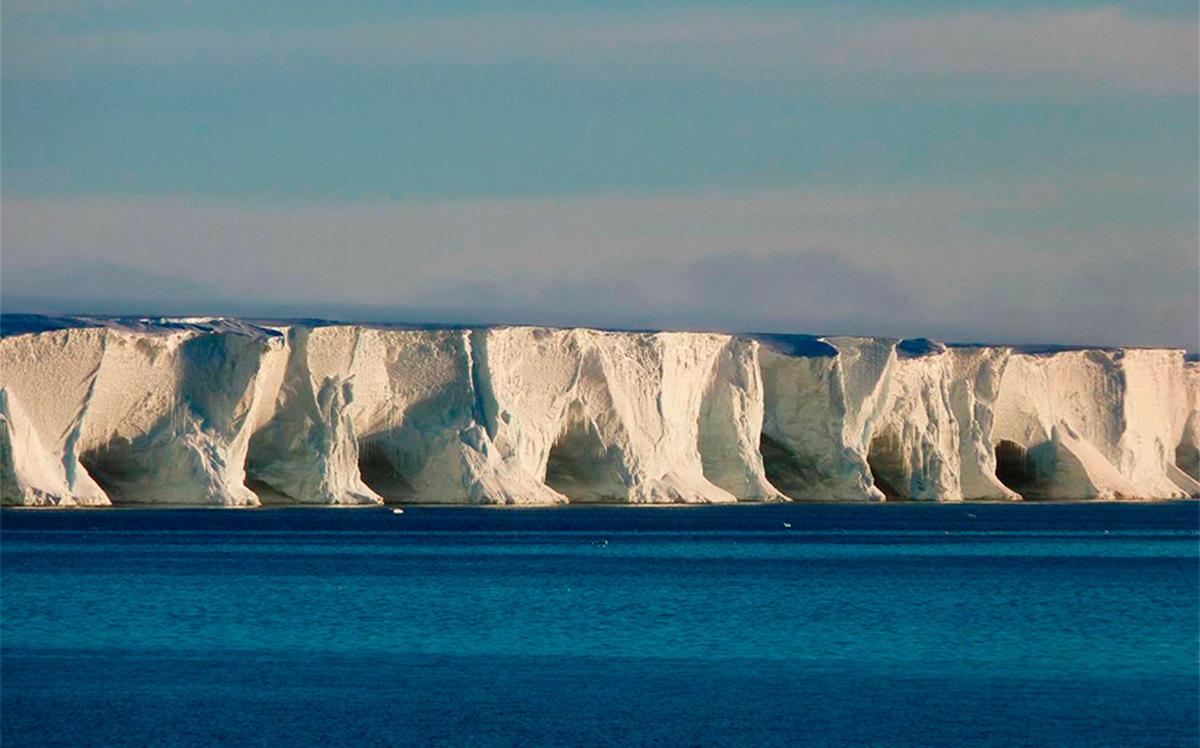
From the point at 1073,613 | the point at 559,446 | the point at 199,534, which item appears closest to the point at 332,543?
the point at 199,534

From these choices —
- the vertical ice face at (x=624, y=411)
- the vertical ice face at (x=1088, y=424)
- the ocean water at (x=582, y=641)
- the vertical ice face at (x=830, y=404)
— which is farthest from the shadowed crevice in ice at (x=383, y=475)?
the vertical ice face at (x=1088, y=424)

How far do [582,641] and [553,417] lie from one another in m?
26.9

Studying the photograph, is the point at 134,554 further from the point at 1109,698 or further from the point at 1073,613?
the point at 1109,698

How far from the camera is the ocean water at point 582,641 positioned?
55.6ft

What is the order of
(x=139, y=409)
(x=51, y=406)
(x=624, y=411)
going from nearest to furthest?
1. (x=51, y=406)
2. (x=139, y=409)
3. (x=624, y=411)

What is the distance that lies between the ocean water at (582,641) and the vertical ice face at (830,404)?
10.7 m

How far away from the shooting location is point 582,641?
2342cm

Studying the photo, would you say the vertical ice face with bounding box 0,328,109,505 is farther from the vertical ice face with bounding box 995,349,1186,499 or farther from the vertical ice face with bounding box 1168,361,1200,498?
the vertical ice face with bounding box 1168,361,1200,498

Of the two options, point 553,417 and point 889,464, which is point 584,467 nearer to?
point 553,417

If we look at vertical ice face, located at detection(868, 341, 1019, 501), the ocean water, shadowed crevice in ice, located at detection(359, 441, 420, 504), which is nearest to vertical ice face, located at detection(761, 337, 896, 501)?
vertical ice face, located at detection(868, 341, 1019, 501)

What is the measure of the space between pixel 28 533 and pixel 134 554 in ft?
27.0

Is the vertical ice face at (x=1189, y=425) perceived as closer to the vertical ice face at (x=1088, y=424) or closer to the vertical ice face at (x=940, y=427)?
the vertical ice face at (x=1088, y=424)

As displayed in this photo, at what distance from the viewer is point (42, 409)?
43.1m

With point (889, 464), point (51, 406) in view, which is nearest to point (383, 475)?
point (51, 406)
